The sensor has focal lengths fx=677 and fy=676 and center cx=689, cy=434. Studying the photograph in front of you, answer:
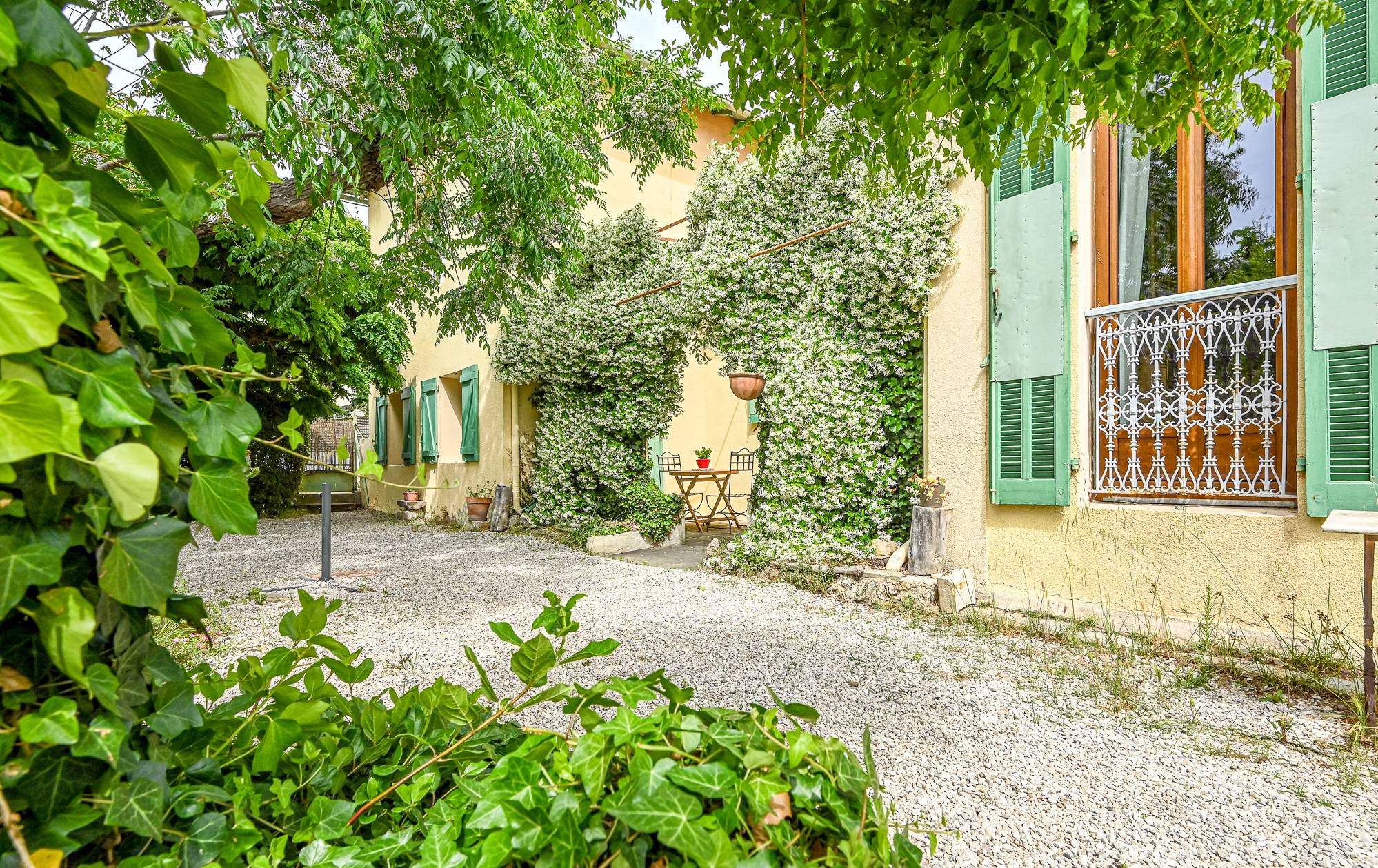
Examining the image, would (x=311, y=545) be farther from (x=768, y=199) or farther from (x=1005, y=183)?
(x=1005, y=183)

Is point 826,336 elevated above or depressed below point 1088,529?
above

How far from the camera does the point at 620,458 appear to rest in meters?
7.86

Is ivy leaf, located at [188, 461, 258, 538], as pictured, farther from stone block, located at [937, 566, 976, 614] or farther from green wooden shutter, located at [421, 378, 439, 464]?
green wooden shutter, located at [421, 378, 439, 464]

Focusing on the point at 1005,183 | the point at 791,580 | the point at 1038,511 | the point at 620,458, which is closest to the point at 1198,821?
the point at 1038,511

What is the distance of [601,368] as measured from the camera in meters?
7.65

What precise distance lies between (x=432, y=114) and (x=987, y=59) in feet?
9.70

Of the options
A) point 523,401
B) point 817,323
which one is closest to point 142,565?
point 817,323

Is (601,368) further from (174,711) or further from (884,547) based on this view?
(174,711)

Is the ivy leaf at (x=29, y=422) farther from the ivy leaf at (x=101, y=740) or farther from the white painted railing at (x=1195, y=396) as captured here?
the white painted railing at (x=1195, y=396)

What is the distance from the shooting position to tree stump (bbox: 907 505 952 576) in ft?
14.7

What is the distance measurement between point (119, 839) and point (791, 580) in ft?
15.7

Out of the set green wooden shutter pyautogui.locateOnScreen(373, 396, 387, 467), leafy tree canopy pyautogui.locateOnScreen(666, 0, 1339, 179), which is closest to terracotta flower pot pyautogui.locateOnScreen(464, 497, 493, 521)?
green wooden shutter pyautogui.locateOnScreen(373, 396, 387, 467)

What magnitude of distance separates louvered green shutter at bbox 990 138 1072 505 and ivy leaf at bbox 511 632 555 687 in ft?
13.0

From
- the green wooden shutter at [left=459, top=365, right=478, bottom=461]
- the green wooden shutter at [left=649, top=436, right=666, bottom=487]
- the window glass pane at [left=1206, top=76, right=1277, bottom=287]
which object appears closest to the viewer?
the window glass pane at [left=1206, top=76, right=1277, bottom=287]
